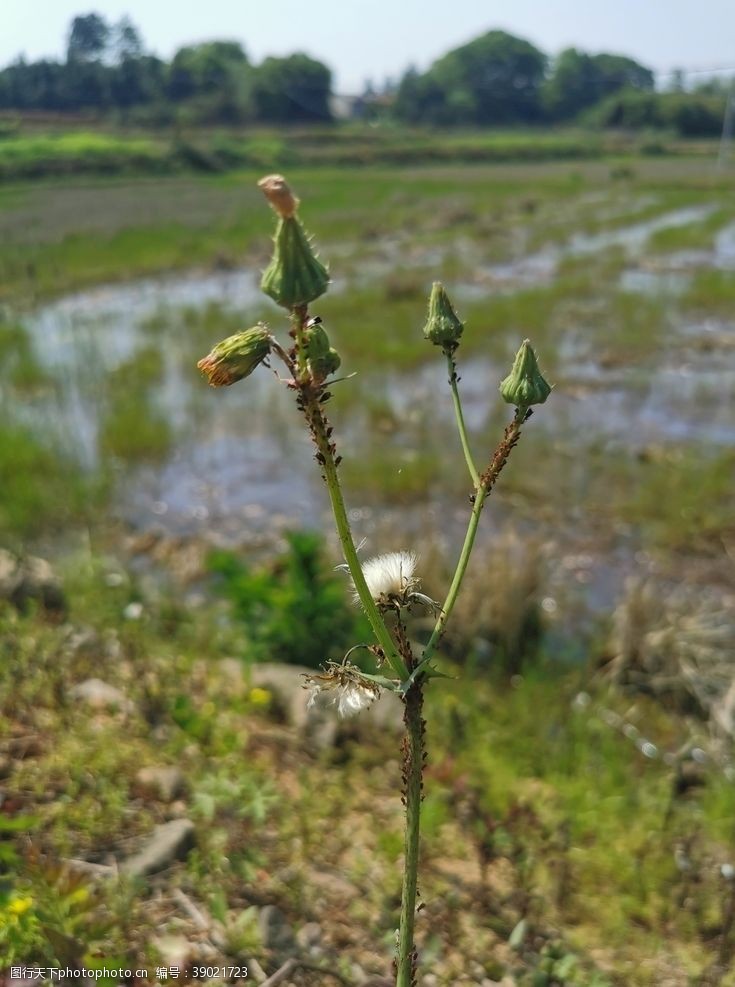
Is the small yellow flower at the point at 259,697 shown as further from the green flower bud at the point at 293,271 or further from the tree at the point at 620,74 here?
the tree at the point at 620,74

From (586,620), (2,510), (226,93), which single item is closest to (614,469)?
(586,620)

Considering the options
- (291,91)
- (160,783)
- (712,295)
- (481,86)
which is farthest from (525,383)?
(481,86)

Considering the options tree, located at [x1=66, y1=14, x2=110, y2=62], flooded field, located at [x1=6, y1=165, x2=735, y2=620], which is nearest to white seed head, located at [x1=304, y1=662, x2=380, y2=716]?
flooded field, located at [x1=6, y1=165, x2=735, y2=620]

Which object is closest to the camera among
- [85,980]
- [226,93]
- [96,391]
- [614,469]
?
[85,980]

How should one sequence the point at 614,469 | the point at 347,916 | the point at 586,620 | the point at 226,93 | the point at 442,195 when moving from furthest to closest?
1. the point at 226,93
2. the point at 442,195
3. the point at 614,469
4. the point at 586,620
5. the point at 347,916

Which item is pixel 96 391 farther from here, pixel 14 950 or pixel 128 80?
pixel 14 950

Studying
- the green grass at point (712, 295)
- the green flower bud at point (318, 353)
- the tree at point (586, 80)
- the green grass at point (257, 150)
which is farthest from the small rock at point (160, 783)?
the tree at point (586, 80)
